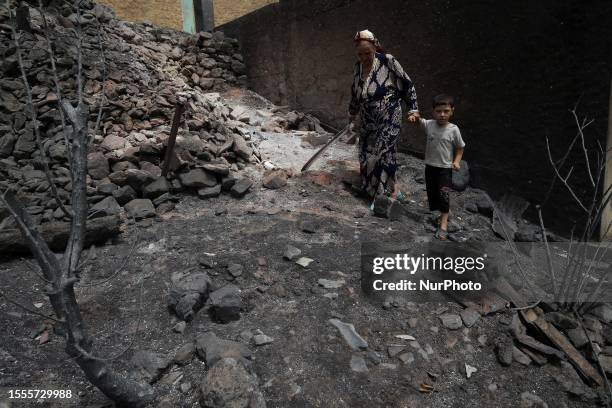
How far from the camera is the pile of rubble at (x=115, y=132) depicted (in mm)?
3301

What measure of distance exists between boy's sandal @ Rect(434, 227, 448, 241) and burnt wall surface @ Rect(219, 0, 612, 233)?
1.05 metres

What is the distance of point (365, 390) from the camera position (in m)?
1.74

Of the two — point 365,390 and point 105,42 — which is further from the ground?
point 105,42

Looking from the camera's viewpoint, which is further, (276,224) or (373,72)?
(373,72)

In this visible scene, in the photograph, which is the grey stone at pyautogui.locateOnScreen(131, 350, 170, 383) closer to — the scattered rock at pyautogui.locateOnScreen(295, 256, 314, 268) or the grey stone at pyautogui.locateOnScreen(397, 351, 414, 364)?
the scattered rock at pyautogui.locateOnScreen(295, 256, 314, 268)

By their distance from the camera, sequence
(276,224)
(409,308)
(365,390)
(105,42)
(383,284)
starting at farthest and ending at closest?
(105,42)
(276,224)
(383,284)
(409,308)
(365,390)

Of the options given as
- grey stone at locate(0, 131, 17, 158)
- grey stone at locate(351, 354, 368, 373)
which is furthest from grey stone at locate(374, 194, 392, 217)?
grey stone at locate(0, 131, 17, 158)

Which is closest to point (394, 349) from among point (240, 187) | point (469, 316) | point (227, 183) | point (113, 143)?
point (469, 316)

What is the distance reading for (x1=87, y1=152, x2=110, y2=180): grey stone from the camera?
11.4 ft

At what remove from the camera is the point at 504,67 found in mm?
3438

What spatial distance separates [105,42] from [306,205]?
4685mm

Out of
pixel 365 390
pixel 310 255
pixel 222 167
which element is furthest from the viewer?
pixel 222 167

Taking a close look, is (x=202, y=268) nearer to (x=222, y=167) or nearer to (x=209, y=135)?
(x=222, y=167)

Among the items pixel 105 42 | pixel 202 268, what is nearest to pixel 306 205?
pixel 202 268
